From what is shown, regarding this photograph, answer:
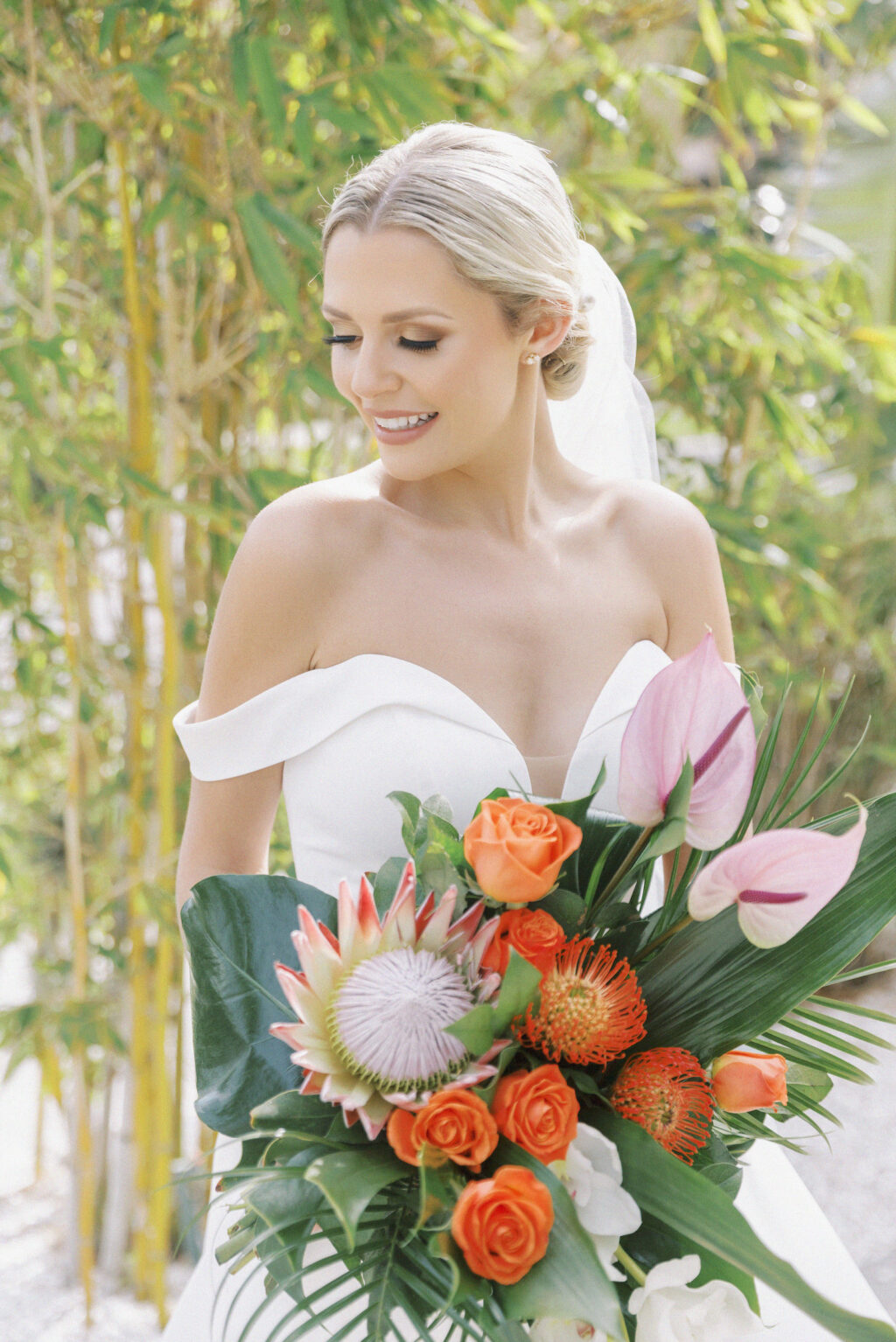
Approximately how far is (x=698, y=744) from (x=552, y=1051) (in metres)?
0.22

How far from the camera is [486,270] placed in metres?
0.97

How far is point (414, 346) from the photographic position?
0.99 metres

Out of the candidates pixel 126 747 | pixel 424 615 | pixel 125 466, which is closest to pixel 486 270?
pixel 424 615

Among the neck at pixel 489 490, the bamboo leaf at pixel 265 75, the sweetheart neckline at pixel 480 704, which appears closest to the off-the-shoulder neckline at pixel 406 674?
the sweetheart neckline at pixel 480 704

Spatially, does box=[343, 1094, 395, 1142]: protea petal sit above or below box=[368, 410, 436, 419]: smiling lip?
below

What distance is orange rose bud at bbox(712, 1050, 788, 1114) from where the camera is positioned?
32.7 inches

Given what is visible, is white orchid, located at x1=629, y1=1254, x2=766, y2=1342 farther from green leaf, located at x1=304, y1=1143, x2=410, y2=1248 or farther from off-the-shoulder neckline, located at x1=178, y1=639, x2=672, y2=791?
off-the-shoulder neckline, located at x1=178, y1=639, x2=672, y2=791

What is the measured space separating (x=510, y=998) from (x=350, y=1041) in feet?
0.34

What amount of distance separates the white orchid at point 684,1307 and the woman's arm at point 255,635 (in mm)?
536

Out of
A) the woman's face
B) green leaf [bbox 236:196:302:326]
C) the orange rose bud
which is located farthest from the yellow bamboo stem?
the orange rose bud

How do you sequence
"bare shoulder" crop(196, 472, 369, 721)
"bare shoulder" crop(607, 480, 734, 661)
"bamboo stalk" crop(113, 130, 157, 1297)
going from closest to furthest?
"bare shoulder" crop(196, 472, 369, 721)
"bare shoulder" crop(607, 480, 734, 661)
"bamboo stalk" crop(113, 130, 157, 1297)

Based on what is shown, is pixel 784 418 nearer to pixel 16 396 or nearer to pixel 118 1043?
pixel 16 396

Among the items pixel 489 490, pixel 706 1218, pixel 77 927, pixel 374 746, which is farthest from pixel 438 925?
pixel 77 927

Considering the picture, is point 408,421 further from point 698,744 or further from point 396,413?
point 698,744
